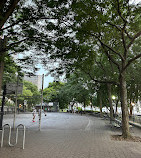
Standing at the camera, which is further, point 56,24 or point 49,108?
point 49,108

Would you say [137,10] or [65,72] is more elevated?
[137,10]

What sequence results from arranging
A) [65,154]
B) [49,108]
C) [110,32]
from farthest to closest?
[49,108] < [110,32] < [65,154]

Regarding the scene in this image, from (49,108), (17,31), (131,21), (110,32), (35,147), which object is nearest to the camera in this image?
(35,147)

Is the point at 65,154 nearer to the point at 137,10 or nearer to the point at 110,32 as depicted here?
the point at 137,10

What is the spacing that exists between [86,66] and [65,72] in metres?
1.76

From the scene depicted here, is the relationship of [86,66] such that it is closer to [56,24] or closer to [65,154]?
[56,24]

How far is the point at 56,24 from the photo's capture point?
400 inches

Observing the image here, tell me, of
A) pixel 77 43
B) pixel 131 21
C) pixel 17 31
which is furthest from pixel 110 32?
pixel 17 31

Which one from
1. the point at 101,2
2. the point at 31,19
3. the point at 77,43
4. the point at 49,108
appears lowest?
the point at 49,108

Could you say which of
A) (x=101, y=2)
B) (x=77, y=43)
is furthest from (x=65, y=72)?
(x=101, y=2)

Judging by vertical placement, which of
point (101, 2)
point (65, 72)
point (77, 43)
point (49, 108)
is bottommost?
point (49, 108)

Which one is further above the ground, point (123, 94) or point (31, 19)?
point (31, 19)

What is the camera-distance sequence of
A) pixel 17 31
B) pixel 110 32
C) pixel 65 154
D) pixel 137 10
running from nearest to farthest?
pixel 65 154 < pixel 137 10 < pixel 17 31 < pixel 110 32

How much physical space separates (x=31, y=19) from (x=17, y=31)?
1327mm
